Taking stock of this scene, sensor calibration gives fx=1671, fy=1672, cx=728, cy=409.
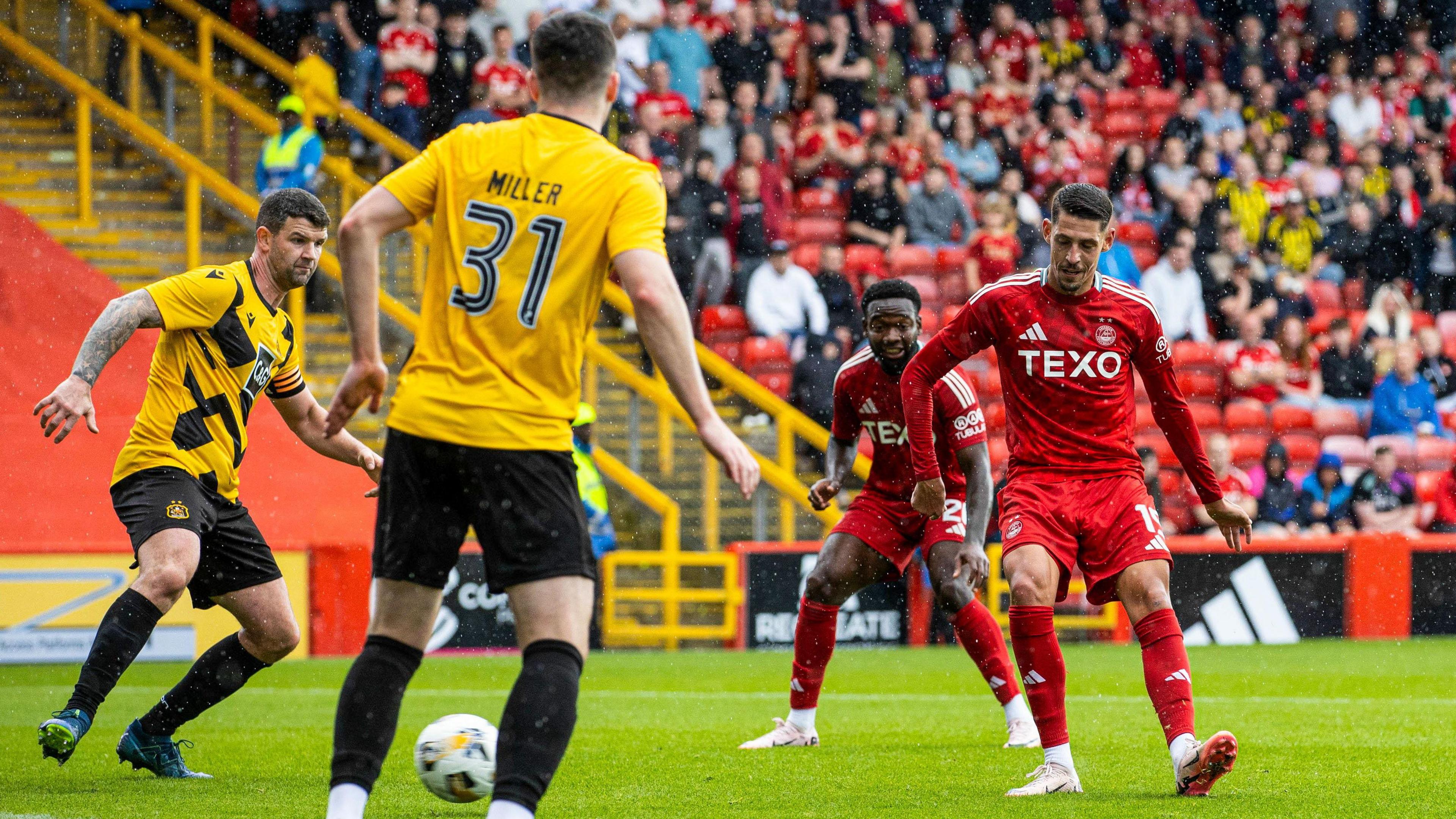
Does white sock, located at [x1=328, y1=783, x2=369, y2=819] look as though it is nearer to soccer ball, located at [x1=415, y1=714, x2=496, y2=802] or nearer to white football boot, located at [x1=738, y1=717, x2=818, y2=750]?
soccer ball, located at [x1=415, y1=714, x2=496, y2=802]

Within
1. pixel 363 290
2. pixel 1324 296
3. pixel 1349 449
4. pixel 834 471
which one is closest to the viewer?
pixel 363 290

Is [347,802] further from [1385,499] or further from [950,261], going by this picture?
[950,261]

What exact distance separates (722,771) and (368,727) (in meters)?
2.84

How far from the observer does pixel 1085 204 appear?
233 inches

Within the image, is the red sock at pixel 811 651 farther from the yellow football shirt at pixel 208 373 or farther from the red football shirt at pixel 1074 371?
the yellow football shirt at pixel 208 373

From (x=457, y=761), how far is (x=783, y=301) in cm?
1124

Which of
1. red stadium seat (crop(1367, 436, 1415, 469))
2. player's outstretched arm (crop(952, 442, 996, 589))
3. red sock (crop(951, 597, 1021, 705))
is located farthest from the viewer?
red stadium seat (crop(1367, 436, 1415, 469))

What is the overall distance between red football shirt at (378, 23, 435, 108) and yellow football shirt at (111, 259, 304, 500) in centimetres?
1036

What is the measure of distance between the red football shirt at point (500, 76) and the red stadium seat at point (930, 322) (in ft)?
15.1

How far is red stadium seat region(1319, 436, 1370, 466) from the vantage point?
17141 millimetres

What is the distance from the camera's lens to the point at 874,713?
9195mm

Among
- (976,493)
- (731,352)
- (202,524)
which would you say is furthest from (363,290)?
(731,352)

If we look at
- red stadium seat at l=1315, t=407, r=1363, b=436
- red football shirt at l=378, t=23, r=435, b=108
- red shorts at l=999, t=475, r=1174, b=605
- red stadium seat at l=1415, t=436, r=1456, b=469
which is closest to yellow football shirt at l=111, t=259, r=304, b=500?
red shorts at l=999, t=475, r=1174, b=605

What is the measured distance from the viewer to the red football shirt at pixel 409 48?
54.7 feet
